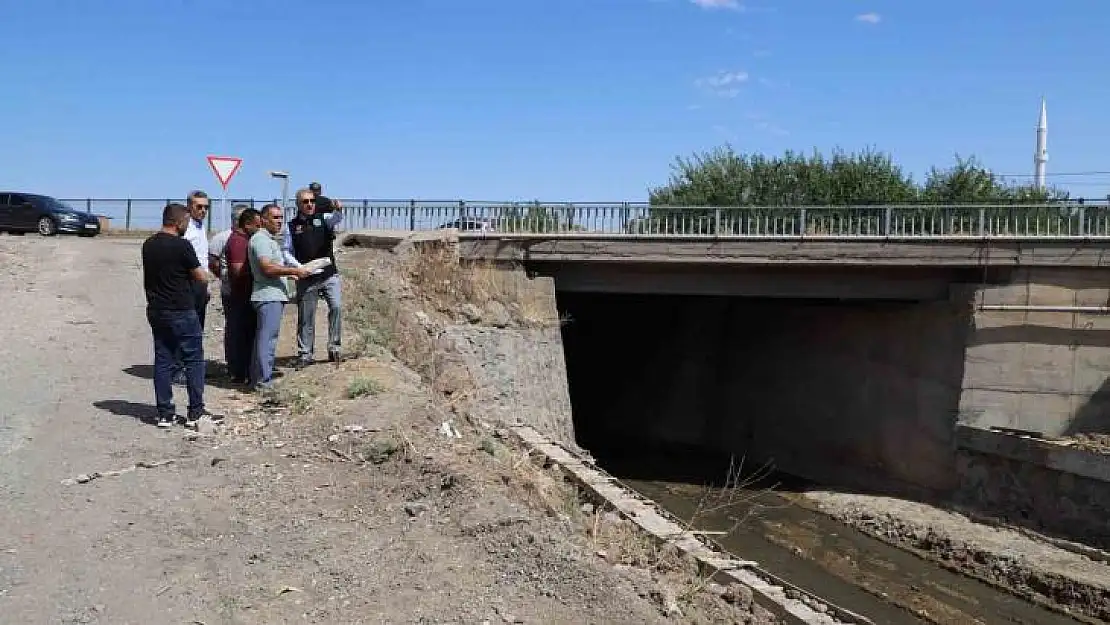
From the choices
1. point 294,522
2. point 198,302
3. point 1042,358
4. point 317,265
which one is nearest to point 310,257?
point 317,265

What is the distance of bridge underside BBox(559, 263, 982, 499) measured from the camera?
1798cm

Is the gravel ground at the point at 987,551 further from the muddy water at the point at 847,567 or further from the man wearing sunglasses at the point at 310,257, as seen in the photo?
the man wearing sunglasses at the point at 310,257

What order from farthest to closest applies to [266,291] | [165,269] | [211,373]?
[211,373], [266,291], [165,269]

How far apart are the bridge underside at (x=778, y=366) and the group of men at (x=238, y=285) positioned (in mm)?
9143

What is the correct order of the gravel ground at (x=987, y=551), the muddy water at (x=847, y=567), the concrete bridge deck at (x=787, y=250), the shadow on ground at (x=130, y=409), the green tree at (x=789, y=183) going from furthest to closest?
1. the green tree at (x=789, y=183)
2. the concrete bridge deck at (x=787, y=250)
3. the gravel ground at (x=987, y=551)
4. the muddy water at (x=847, y=567)
5. the shadow on ground at (x=130, y=409)

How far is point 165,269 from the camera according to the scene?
7617 millimetres

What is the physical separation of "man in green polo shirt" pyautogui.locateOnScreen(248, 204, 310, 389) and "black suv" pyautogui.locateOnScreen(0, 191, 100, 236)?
2332cm

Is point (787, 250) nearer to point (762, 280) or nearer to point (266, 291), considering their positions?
point (762, 280)

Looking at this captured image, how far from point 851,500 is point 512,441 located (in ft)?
35.5

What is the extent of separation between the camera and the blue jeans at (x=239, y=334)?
9508 mm

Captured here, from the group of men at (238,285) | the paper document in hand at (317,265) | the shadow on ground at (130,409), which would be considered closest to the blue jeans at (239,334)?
the group of men at (238,285)

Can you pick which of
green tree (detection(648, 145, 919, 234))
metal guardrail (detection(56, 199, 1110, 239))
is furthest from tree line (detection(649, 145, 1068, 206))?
metal guardrail (detection(56, 199, 1110, 239))

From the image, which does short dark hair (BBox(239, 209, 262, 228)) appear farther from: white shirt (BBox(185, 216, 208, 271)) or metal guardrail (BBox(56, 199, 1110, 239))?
metal guardrail (BBox(56, 199, 1110, 239))

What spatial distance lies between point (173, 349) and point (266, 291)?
136cm
